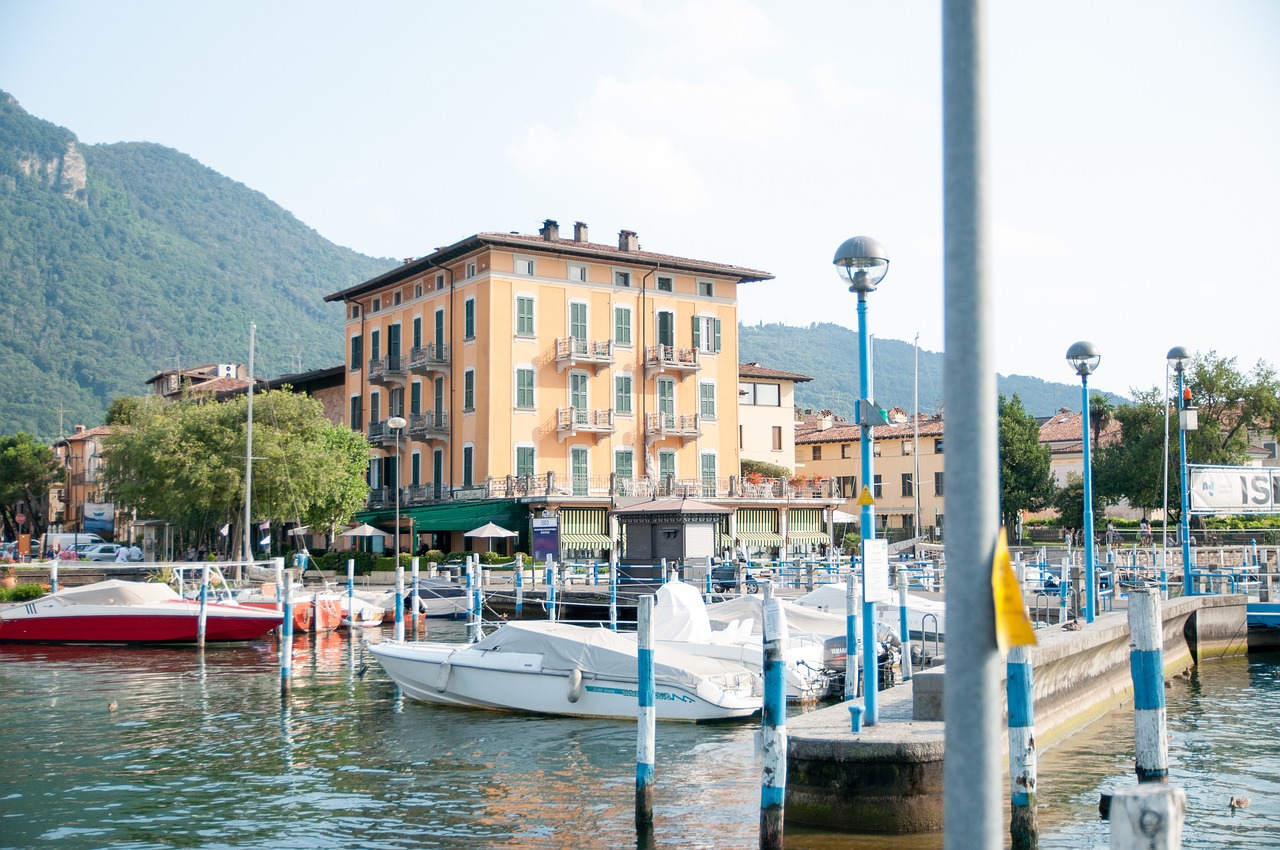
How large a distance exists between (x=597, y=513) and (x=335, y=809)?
38.9 metres

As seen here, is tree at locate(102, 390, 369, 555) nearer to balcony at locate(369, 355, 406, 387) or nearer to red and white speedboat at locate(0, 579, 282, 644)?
balcony at locate(369, 355, 406, 387)

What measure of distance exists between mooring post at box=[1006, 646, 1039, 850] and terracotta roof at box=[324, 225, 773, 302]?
4315 cm

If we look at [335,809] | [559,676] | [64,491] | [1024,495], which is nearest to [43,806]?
[335,809]

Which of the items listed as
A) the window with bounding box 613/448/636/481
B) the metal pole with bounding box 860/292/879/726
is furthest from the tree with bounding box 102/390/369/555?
the metal pole with bounding box 860/292/879/726

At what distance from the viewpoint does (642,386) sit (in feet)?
184

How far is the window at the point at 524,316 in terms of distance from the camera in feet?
174

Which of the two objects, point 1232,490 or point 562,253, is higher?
point 562,253

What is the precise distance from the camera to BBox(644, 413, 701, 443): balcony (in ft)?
182

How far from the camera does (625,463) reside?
55.0m

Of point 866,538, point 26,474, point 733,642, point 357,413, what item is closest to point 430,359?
point 357,413

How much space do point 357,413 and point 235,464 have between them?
13727 mm

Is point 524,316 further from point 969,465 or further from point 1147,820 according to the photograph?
point 969,465

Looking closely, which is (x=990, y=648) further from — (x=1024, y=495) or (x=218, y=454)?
(x=1024, y=495)

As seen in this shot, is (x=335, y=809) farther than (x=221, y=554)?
No
